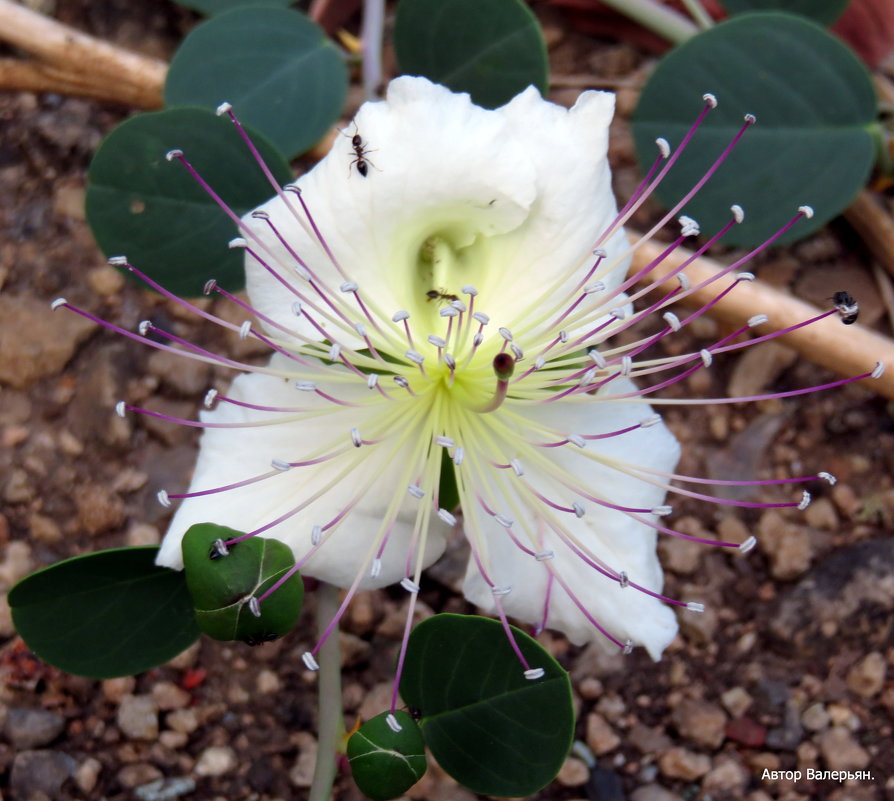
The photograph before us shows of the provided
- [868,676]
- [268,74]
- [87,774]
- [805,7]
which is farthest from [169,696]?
[805,7]

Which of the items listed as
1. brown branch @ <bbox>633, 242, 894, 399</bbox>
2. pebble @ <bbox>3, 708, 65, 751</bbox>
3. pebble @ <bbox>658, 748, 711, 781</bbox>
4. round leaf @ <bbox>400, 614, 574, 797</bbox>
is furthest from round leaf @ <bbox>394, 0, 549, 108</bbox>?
pebble @ <bbox>3, 708, 65, 751</bbox>

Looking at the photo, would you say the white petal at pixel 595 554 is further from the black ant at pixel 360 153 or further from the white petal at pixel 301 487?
the black ant at pixel 360 153

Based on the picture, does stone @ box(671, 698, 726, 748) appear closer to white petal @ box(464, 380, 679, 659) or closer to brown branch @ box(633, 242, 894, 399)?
white petal @ box(464, 380, 679, 659)

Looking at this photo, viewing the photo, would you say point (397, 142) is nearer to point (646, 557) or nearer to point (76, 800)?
point (646, 557)

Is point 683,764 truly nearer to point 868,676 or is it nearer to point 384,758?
point 868,676

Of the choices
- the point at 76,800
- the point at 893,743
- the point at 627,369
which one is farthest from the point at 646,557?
the point at 76,800
